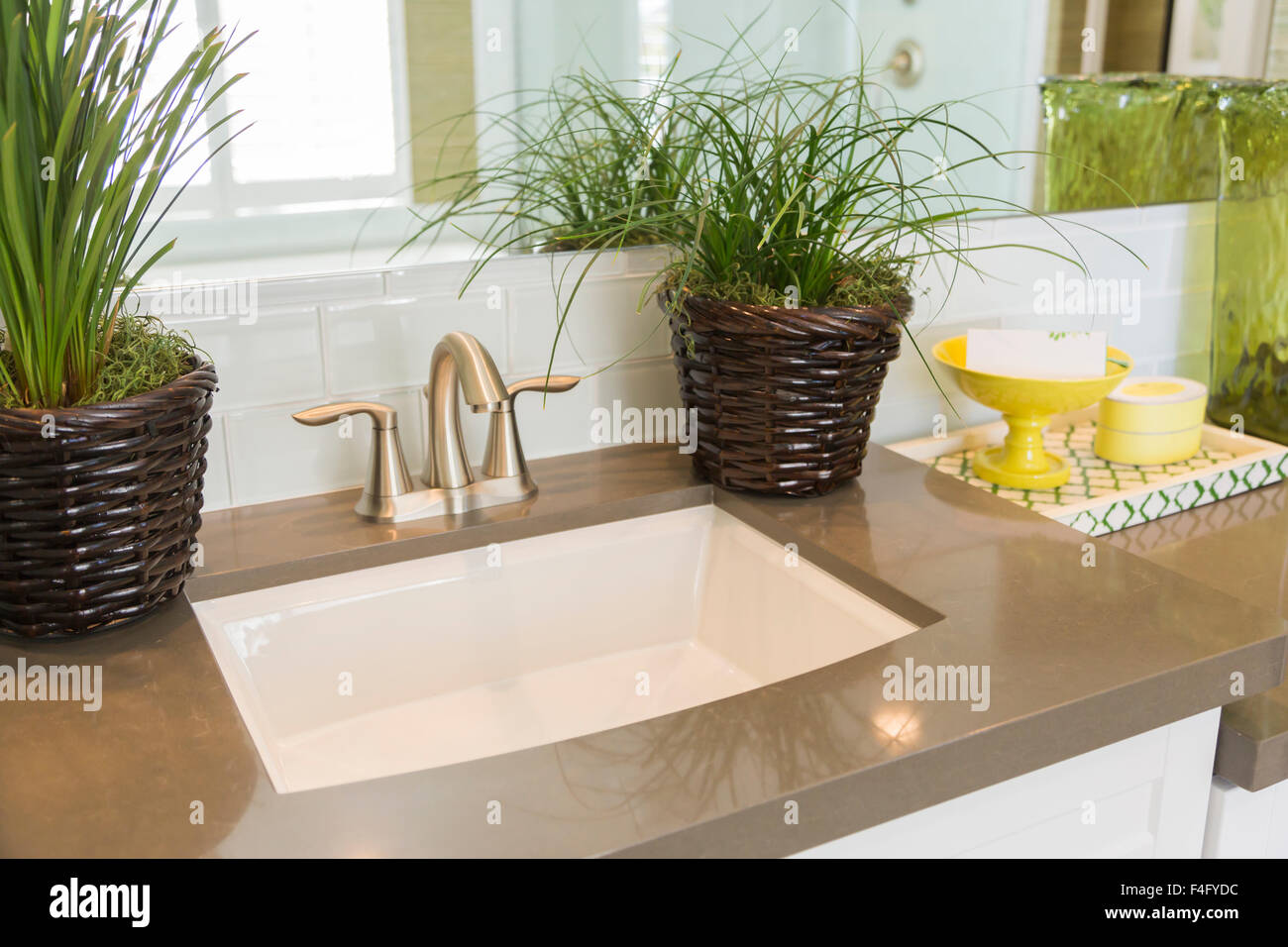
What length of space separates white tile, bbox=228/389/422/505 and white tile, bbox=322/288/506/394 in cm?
2

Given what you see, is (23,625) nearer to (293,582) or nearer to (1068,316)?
(293,582)

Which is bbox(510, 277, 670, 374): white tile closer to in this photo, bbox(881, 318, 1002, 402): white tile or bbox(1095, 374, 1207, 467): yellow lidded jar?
bbox(881, 318, 1002, 402): white tile

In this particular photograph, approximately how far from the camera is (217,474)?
1.12 meters

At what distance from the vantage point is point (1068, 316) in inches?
60.3

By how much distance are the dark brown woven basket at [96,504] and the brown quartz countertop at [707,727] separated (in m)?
0.03

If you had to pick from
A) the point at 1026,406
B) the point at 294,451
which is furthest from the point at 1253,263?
the point at 294,451

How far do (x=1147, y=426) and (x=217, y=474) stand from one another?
3.35 ft

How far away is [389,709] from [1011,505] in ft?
2.03

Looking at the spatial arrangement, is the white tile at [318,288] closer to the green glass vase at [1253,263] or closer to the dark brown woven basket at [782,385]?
the dark brown woven basket at [782,385]

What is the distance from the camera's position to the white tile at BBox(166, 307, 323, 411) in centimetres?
109

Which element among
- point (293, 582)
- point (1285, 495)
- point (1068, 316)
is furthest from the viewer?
point (1068, 316)

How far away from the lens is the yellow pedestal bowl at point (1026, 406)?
1.27 m
